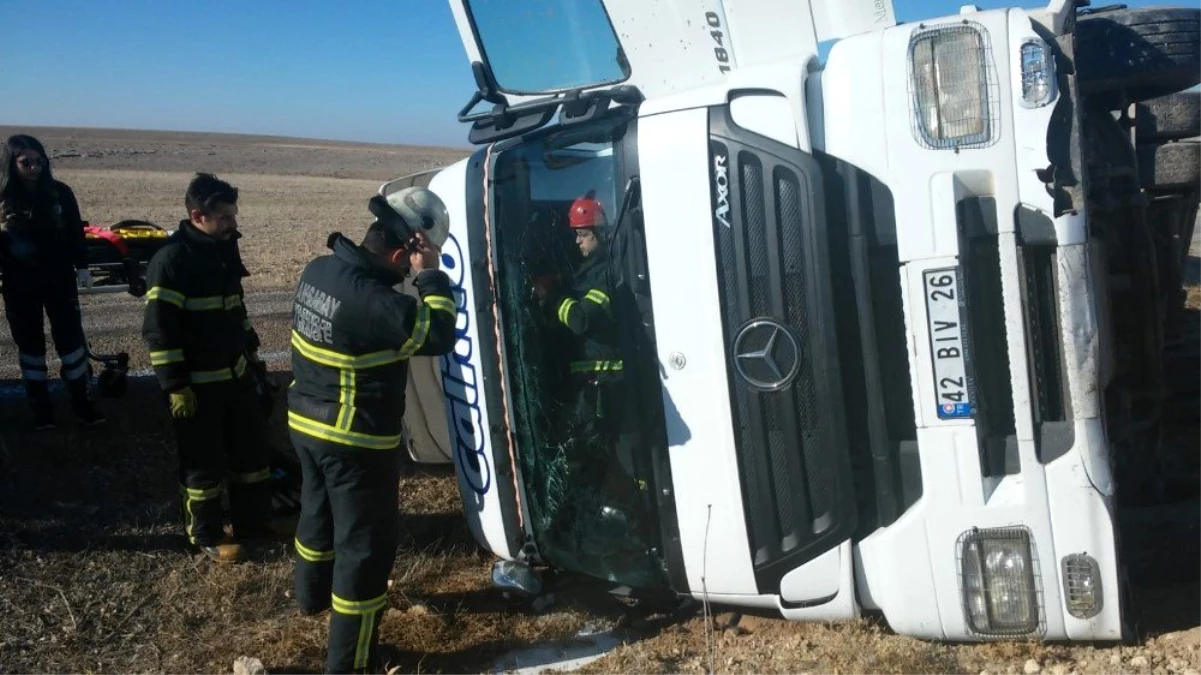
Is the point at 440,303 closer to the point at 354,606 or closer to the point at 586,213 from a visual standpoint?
the point at 586,213

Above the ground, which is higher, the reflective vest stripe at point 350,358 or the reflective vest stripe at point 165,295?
the reflective vest stripe at point 165,295

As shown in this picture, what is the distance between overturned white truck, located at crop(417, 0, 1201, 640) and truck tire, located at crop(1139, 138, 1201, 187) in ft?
2.12

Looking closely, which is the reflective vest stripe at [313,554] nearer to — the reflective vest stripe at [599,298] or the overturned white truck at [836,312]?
the overturned white truck at [836,312]

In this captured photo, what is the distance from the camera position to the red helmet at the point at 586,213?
3924 mm

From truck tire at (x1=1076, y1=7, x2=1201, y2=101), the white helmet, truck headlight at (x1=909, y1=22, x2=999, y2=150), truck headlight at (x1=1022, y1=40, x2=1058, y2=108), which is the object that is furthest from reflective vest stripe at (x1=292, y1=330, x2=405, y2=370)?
truck tire at (x1=1076, y1=7, x2=1201, y2=101)

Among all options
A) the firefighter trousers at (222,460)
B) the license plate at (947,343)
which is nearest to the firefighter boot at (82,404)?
the firefighter trousers at (222,460)

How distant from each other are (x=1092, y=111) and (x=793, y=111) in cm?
145

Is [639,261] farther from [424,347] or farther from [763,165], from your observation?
[424,347]

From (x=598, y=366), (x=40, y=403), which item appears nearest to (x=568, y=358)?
(x=598, y=366)

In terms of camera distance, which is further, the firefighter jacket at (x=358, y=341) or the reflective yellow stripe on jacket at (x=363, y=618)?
the reflective yellow stripe on jacket at (x=363, y=618)

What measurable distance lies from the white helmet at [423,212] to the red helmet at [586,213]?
466 millimetres

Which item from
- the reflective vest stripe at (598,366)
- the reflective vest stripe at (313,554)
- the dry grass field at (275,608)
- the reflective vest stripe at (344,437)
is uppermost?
the reflective vest stripe at (598,366)

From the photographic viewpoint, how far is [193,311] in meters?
4.53

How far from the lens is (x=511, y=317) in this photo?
13.4 ft
